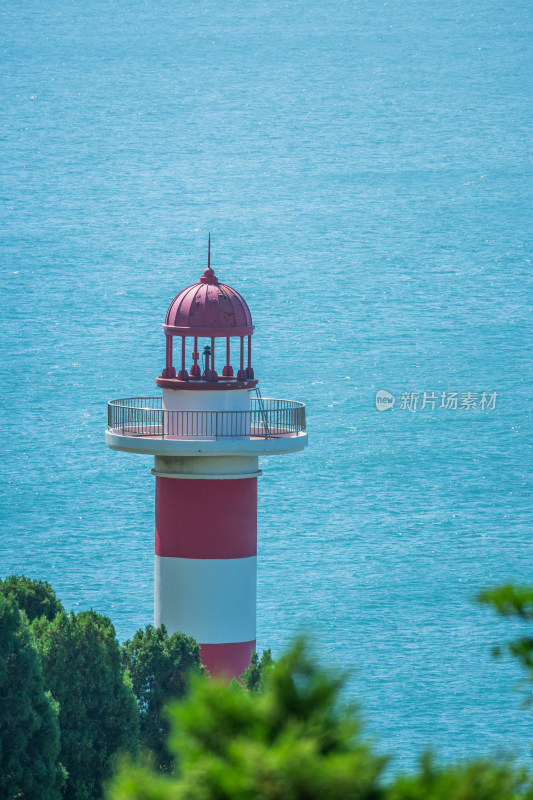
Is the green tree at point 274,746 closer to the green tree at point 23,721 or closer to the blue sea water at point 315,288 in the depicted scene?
the green tree at point 23,721

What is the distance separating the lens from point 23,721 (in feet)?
48.3

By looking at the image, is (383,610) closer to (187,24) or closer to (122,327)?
(122,327)

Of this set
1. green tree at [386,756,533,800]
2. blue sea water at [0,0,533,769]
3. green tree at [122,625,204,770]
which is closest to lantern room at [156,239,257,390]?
green tree at [122,625,204,770]

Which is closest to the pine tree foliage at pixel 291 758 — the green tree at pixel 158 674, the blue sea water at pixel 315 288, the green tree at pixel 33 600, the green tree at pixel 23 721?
the green tree at pixel 23 721

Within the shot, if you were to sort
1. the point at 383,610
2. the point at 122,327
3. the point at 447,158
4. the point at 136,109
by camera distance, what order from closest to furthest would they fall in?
the point at 383,610, the point at 122,327, the point at 447,158, the point at 136,109

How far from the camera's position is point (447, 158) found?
105125 mm

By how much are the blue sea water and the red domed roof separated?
32.0 meters

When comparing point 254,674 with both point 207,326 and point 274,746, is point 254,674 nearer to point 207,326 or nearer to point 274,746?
point 207,326

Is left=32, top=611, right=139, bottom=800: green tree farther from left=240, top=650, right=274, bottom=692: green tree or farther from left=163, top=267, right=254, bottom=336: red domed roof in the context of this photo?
left=163, top=267, right=254, bottom=336: red domed roof

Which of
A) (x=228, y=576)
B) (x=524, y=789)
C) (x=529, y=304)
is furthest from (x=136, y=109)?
(x=524, y=789)

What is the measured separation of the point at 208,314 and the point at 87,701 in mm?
3950

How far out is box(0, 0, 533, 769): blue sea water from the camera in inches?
2530

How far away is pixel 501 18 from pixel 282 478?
50.9 metres

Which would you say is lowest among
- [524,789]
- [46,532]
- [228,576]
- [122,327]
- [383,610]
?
[524,789]
